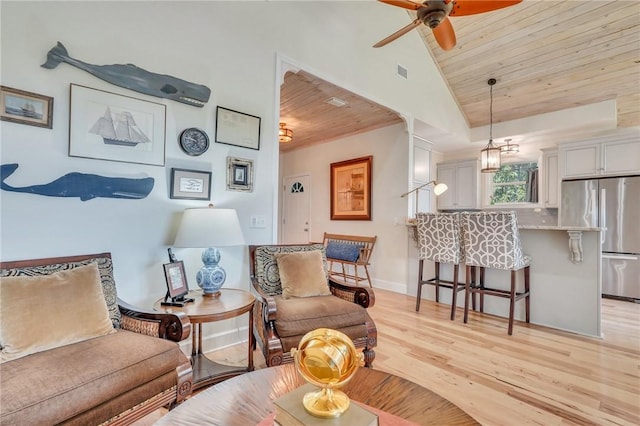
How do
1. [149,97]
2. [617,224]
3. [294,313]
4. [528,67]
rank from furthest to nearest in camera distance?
[617,224] < [528,67] < [149,97] < [294,313]

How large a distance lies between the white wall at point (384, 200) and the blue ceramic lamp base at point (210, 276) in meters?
3.02

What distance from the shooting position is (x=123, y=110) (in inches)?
80.5

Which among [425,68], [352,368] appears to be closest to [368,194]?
[425,68]

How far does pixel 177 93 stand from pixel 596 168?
5672 mm

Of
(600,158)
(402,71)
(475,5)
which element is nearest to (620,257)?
(600,158)

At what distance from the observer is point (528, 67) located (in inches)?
163

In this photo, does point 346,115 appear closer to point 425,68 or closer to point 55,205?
point 425,68

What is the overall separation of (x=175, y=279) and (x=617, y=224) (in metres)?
5.63

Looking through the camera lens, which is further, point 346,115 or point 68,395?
point 346,115

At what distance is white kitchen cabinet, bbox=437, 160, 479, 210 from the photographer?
225 inches

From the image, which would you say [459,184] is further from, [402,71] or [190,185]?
[190,185]

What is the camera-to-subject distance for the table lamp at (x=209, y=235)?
2018mm

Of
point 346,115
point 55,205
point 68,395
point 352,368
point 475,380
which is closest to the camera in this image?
point 352,368

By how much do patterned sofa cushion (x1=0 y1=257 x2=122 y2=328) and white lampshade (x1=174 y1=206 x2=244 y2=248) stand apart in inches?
16.0
